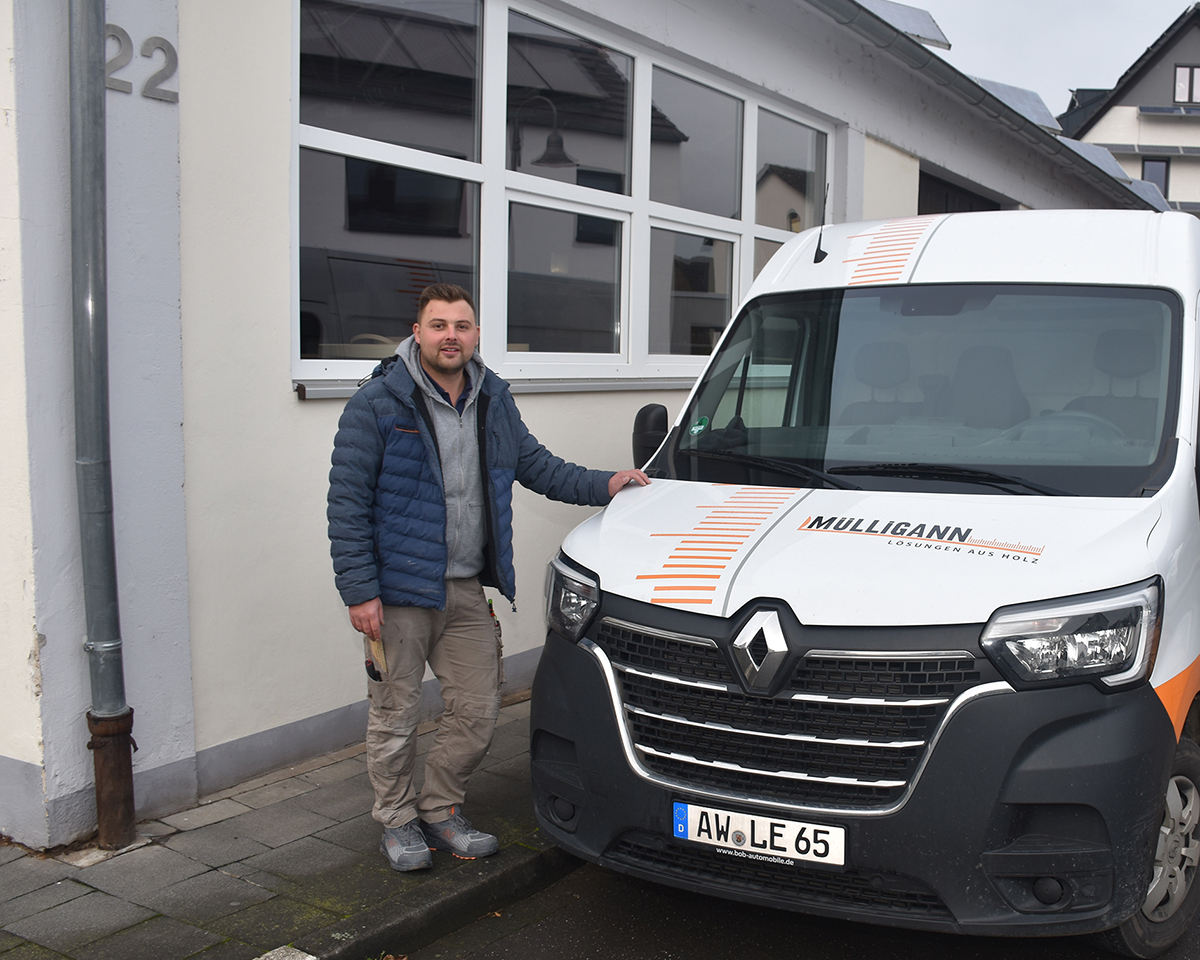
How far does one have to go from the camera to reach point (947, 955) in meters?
3.36

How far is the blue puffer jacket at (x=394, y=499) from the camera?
11.6 feet

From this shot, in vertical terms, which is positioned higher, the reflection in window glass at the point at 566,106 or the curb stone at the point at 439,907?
the reflection in window glass at the point at 566,106

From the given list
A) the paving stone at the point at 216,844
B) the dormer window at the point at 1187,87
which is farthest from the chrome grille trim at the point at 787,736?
the dormer window at the point at 1187,87

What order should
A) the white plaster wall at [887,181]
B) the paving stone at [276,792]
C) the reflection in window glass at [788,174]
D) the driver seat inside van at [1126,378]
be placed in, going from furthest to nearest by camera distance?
1. the white plaster wall at [887,181]
2. the reflection in window glass at [788,174]
3. the paving stone at [276,792]
4. the driver seat inside van at [1126,378]

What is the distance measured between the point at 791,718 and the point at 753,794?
242 millimetres

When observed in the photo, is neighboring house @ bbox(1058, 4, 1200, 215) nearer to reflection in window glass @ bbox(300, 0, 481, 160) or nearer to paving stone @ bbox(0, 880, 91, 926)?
reflection in window glass @ bbox(300, 0, 481, 160)

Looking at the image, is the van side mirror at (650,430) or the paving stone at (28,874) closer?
the paving stone at (28,874)

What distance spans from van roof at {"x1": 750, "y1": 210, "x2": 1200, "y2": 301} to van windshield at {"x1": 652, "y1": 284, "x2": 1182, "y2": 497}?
6 centimetres

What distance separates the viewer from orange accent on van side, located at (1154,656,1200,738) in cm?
287

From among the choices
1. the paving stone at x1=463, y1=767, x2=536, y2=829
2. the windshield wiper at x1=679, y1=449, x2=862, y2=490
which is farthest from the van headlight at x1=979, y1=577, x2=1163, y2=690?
the paving stone at x1=463, y1=767, x2=536, y2=829

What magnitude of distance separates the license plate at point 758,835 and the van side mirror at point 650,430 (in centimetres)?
160

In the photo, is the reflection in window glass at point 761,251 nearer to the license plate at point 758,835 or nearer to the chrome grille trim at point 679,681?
the chrome grille trim at point 679,681

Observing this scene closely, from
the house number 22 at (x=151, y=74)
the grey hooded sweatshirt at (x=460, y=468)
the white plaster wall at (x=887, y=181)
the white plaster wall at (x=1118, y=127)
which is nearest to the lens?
the grey hooded sweatshirt at (x=460, y=468)

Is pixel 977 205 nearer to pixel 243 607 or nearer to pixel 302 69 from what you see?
pixel 302 69
